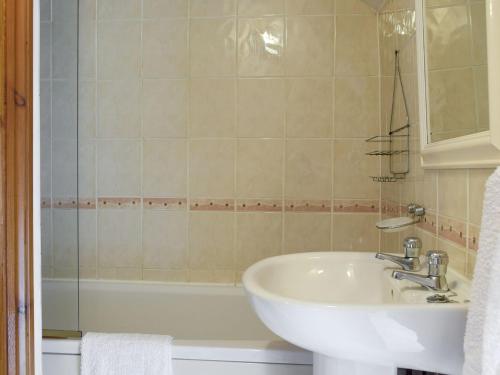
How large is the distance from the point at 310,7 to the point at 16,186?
1432mm

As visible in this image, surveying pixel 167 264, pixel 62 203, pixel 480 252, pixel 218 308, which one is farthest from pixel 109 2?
pixel 480 252

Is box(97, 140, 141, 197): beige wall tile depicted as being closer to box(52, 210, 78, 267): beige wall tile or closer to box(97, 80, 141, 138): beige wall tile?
box(97, 80, 141, 138): beige wall tile

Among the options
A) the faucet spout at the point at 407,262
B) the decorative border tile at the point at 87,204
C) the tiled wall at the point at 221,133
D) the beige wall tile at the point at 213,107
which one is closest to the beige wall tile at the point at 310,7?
the tiled wall at the point at 221,133

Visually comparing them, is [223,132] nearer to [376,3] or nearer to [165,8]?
[165,8]

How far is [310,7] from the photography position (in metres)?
1.54

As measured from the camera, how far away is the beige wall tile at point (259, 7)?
1.55m

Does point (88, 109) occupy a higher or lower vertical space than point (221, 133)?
higher

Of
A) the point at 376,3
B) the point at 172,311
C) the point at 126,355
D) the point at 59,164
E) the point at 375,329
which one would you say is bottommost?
the point at 172,311

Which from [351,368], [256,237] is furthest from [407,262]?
[256,237]

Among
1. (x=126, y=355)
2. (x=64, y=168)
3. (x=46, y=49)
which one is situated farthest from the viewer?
(x=64, y=168)

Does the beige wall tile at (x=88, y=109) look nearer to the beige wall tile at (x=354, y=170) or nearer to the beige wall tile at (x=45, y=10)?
the beige wall tile at (x=45, y=10)

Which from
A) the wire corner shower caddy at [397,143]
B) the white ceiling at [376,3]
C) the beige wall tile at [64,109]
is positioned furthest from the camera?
the white ceiling at [376,3]

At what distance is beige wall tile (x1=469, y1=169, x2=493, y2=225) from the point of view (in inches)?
25.4

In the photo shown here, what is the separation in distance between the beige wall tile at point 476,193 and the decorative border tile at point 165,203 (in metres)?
1.21
